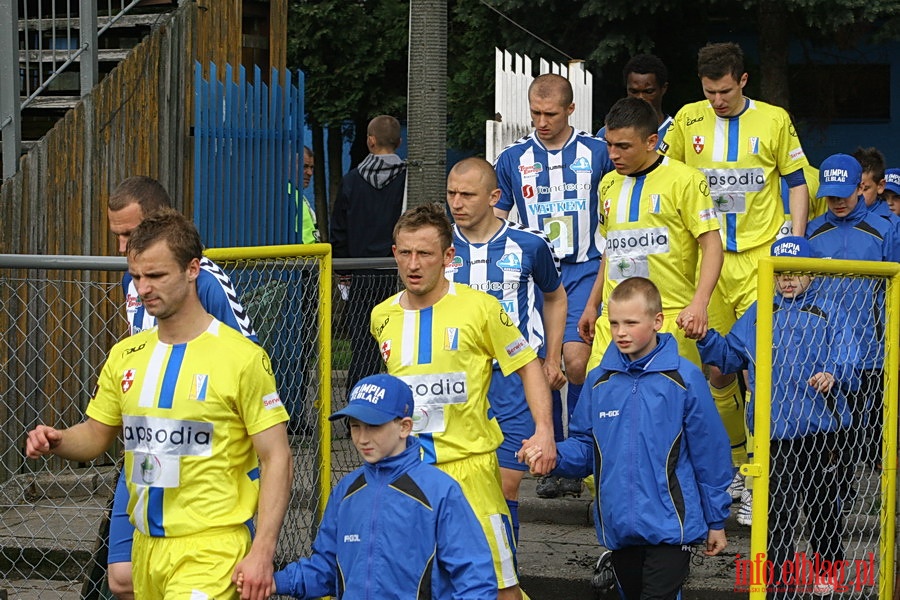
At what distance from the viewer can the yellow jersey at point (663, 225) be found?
735 centimetres

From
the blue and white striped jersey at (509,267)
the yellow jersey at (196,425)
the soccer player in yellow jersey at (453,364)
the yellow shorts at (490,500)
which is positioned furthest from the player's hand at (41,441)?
the blue and white striped jersey at (509,267)

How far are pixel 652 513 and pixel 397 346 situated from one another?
128cm

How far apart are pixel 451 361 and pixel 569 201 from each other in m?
2.28

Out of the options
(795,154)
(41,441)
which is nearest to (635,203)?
(795,154)

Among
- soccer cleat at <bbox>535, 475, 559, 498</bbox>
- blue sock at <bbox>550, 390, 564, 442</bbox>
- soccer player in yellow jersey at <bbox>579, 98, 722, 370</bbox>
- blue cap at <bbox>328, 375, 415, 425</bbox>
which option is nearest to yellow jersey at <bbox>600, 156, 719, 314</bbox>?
soccer player in yellow jersey at <bbox>579, 98, 722, 370</bbox>

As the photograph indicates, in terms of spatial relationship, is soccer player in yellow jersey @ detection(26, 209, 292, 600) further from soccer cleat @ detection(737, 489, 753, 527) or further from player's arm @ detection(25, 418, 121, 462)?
soccer cleat @ detection(737, 489, 753, 527)

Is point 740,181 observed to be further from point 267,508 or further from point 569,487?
point 267,508

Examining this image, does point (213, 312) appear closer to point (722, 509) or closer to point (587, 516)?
point (722, 509)

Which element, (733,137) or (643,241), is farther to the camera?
(733,137)

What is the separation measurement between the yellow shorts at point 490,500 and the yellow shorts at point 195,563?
117 centimetres

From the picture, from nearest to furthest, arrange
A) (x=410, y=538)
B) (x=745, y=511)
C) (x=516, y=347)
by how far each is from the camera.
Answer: (x=410, y=538), (x=516, y=347), (x=745, y=511)

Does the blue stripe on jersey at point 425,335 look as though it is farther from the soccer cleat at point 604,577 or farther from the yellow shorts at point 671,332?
the soccer cleat at point 604,577

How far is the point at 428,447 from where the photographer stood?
239 inches

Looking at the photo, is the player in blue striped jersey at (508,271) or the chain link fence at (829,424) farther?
the player in blue striped jersey at (508,271)
